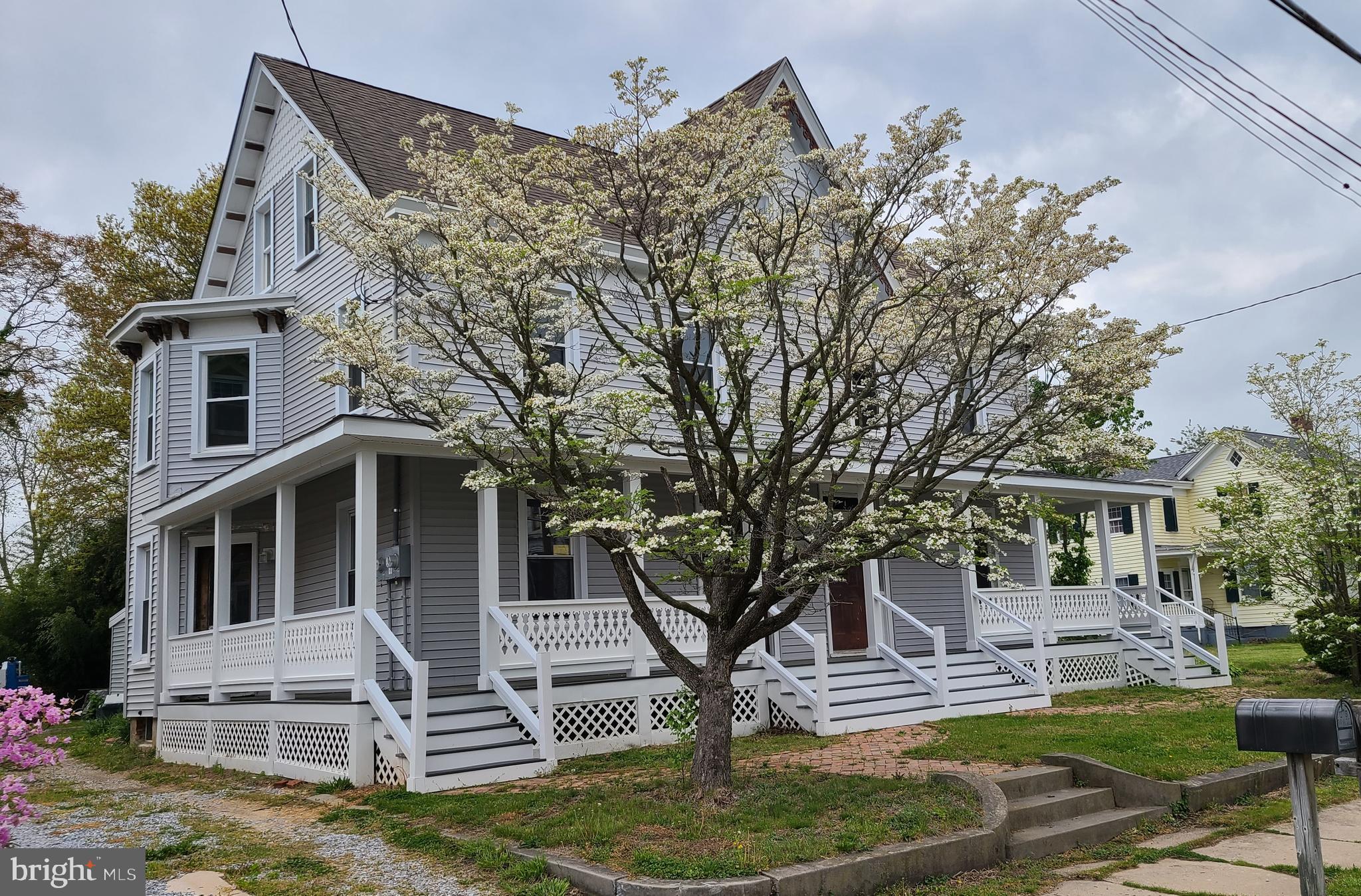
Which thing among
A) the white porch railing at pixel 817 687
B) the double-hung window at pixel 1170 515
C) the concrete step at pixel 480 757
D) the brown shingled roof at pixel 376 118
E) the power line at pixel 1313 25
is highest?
the brown shingled roof at pixel 376 118

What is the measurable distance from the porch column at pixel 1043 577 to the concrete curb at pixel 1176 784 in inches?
316

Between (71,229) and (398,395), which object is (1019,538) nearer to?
(398,395)

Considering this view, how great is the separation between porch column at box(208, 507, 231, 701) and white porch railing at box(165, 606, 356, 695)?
2 centimetres

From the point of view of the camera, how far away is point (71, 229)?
94.6 ft

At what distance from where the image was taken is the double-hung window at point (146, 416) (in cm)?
1802

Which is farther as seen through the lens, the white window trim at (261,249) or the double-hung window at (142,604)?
the white window trim at (261,249)

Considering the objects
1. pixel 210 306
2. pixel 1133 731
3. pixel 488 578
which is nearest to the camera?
pixel 1133 731

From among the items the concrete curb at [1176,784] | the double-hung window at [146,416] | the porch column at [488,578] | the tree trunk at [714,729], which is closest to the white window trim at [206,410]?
the double-hung window at [146,416]

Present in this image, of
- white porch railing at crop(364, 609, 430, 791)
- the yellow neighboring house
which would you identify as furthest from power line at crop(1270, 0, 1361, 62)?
the yellow neighboring house

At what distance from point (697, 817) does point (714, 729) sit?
37.0 inches

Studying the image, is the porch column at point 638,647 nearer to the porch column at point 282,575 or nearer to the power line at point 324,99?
the porch column at point 282,575

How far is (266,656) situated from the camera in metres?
13.0

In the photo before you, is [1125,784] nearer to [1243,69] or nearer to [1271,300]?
[1243,69]

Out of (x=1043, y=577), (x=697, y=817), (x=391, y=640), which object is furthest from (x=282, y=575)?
(x=1043, y=577)
